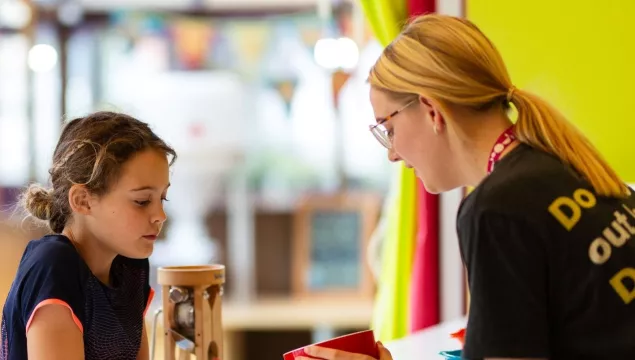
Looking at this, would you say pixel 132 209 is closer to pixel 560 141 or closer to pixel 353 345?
Answer: pixel 353 345

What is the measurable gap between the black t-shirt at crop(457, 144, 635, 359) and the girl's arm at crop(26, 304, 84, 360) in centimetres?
60

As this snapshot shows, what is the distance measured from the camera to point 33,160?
4312 millimetres

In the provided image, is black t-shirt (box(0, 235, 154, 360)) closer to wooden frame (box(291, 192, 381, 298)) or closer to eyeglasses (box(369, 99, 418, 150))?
eyeglasses (box(369, 99, 418, 150))

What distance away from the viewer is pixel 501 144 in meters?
1.16

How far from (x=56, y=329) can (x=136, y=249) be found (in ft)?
0.66

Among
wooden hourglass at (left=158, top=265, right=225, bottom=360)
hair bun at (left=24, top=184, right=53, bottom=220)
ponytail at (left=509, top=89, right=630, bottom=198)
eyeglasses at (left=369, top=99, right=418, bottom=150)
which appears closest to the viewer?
ponytail at (left=509, top=89, right=630, bottom=198)

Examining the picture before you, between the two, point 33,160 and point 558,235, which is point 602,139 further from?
point 33,160

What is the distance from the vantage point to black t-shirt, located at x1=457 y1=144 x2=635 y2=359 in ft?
3.34

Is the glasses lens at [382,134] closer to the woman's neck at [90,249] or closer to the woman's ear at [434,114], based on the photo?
the woman's ear at [434,114]

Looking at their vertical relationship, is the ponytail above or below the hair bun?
above

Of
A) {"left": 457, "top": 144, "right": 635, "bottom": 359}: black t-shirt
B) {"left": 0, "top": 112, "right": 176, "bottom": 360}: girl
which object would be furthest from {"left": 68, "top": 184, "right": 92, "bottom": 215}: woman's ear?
{"left": 457, "top": 144, "right": 635, "bottom": 359}: black t-shirt

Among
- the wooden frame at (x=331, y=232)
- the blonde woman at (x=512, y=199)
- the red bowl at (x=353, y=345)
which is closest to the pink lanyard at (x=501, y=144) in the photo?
the blonde woman at (x=512, y=199)

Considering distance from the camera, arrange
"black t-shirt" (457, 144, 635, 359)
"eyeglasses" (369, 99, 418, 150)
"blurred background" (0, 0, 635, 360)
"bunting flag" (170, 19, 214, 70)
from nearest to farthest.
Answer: "black t-shirt" (457, 144, 635, 359) < "eyeglasses" (369, 99, 418, 150) < "blurred background" (0, 0, 635, 360) < "bunting flag" (170, 19, 214, 70)

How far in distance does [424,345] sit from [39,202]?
2.55ft
